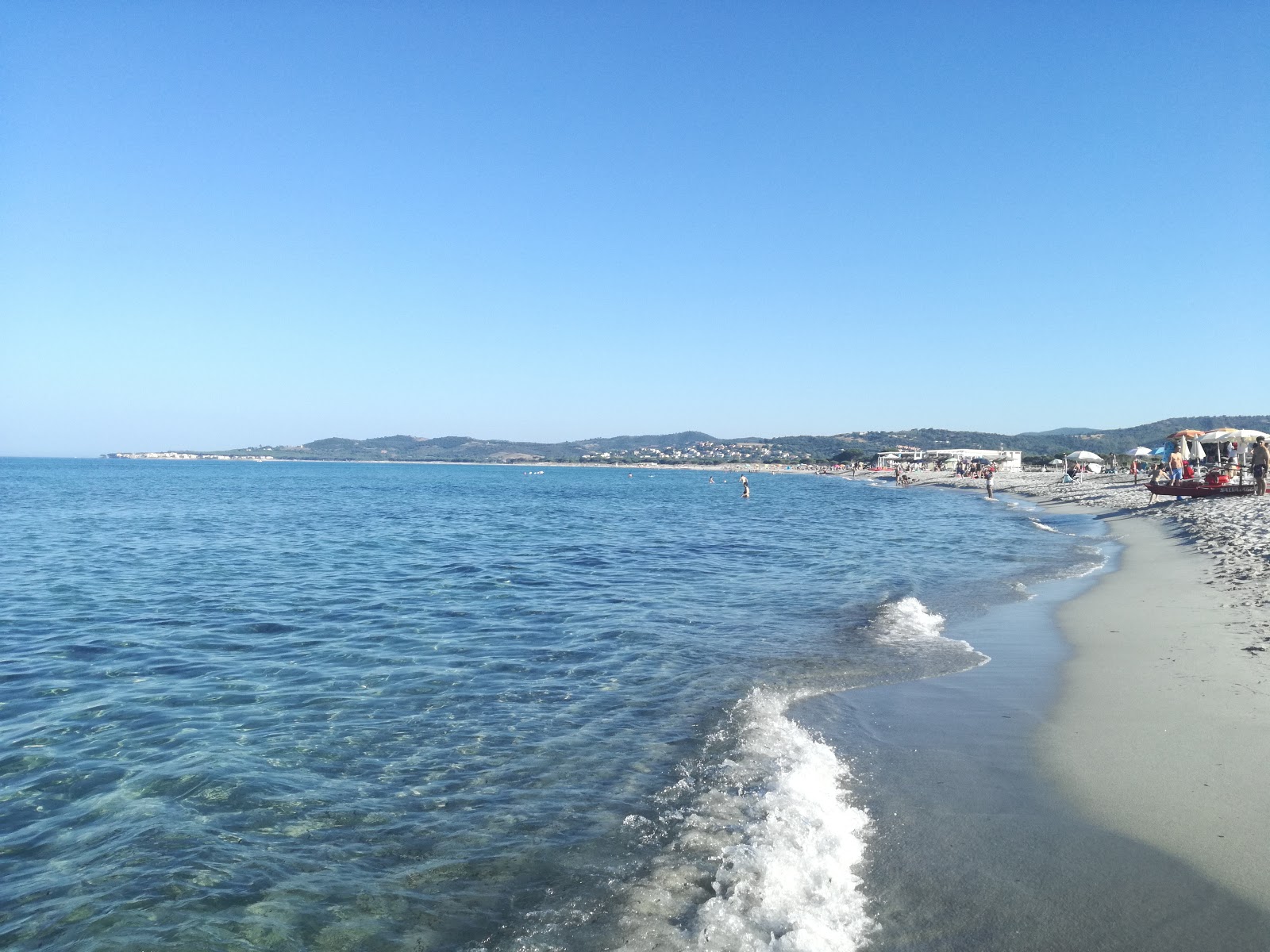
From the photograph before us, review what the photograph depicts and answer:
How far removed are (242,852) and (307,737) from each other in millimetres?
2248

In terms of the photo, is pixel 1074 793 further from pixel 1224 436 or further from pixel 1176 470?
pixel 1224 436

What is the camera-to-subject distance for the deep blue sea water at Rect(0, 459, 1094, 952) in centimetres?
461

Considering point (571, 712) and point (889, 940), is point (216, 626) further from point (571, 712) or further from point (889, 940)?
point (889, 940)

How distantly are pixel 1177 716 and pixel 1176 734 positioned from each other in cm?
59

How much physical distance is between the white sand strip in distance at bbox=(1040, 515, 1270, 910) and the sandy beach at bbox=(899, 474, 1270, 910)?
0.5 inches

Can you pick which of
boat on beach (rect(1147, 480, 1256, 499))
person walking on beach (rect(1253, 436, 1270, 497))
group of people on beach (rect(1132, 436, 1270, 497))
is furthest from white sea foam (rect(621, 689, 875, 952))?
boat on beach (rect(1147, 480, 1256, 499))

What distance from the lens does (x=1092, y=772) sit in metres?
6.25

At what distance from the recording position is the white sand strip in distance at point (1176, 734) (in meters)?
5.05

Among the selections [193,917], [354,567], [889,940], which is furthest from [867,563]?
[193,917]

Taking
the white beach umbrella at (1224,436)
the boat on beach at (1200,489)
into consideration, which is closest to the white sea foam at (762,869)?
the boat on beach at (1200,489)

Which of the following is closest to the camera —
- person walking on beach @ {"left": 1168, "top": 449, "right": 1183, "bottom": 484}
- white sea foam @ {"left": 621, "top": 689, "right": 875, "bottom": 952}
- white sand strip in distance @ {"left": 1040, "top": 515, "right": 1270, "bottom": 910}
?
white sea foam @ {"left": 621, "top": 689, "right": 875, "bottom": 952}

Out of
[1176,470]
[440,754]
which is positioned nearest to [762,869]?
[440,754]

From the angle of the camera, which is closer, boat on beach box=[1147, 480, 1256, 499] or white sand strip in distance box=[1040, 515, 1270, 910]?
white sand strip in distance box=[1040, 515, 1270, 910]

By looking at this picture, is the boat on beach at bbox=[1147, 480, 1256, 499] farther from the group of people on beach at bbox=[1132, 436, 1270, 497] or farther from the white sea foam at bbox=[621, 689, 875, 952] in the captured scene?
the white sea foam at bbox=[621, 689, 875, 952]
